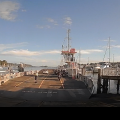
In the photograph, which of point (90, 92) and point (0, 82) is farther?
point (0, 82)

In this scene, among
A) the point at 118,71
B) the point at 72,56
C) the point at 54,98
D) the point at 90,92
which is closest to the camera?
the point at 54,98

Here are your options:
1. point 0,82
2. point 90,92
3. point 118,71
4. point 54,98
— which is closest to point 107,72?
point 118,71

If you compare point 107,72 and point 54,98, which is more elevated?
point 107,72

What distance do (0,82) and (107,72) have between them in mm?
17795

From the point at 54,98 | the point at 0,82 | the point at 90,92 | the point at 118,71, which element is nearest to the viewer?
the point at 54,98

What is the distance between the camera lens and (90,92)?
71.1ft
